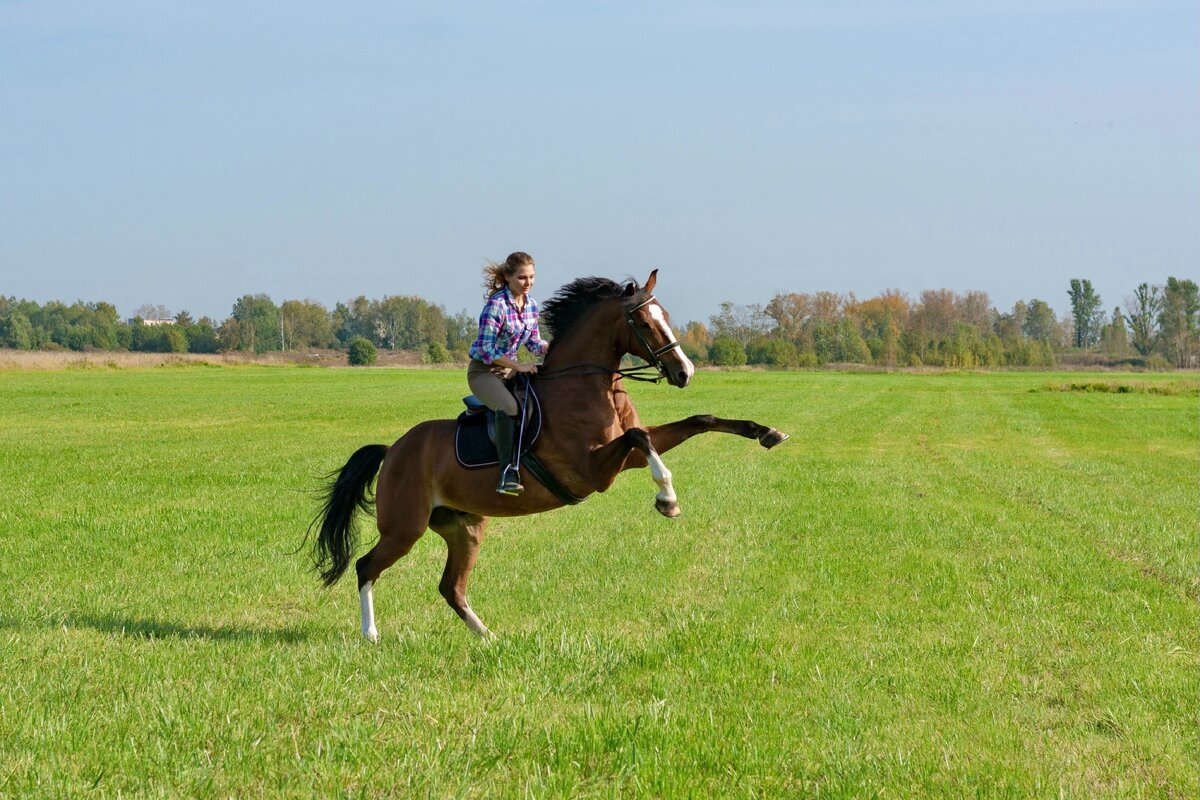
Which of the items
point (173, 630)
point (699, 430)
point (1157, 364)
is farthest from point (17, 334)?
point (699, 430)

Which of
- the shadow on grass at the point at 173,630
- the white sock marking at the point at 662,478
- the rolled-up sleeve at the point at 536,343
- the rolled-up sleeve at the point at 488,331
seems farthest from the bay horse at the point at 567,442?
the shadow on grass at the point at 173,630

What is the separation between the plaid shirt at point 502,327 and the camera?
9.25 meters

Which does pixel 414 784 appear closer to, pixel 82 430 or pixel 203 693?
pixel 203 693

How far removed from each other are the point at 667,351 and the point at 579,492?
1.32 m

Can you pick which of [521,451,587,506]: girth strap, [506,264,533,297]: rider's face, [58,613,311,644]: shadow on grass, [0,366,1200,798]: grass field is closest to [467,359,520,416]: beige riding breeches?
[521,451,587,506]: girth strap

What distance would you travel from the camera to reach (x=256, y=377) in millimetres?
82500

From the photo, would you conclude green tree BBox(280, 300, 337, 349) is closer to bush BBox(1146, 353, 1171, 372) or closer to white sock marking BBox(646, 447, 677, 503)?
bush BBox(1146, 353, 1171, 372)

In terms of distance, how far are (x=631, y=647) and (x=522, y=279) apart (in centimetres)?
288

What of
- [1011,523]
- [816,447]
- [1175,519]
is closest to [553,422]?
[1011,523]

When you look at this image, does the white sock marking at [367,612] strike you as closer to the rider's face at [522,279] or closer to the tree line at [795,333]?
the rider's face at [522,279]

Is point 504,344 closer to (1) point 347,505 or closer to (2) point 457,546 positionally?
(2) point 457,546

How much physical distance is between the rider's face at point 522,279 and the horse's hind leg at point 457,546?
213 centimetres

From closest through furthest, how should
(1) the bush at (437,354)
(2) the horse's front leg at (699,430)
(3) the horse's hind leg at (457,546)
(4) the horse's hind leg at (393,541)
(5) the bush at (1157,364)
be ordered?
1. (2) the horse's front leg at (699,430)
2. (4) the horse's hind leg at (393,541)
3. (3) the horse's hind leg at (457,546)
4. (1) the bush at (437,354)
5. (5) the bush at (1157,364)

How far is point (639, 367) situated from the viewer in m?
9.37
